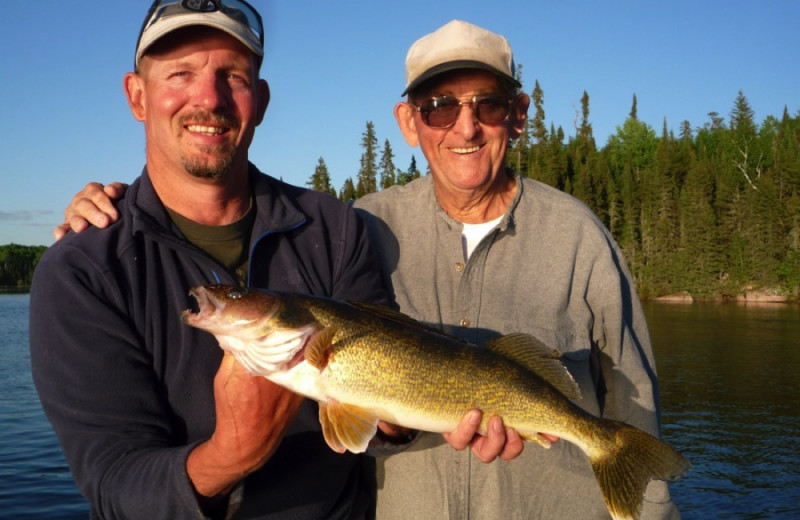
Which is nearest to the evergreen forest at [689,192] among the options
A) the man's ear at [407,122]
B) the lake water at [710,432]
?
the lake water at [710,432]

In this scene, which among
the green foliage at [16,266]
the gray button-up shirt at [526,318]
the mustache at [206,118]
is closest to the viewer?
the mustache at [206,118]

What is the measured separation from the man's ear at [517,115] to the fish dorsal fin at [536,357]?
1536mm

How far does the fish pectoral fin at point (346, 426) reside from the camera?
11.2 ft

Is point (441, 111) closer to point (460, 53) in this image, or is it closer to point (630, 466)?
point (460, 53)

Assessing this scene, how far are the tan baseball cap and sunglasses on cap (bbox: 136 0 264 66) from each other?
1122mm

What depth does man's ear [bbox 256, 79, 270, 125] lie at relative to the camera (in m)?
4.30

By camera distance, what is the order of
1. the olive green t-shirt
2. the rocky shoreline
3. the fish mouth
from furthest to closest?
the rocky shoreline, the olive green t-shirt, the fish mouth

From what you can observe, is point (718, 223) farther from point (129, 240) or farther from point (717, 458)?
point (129, 240)

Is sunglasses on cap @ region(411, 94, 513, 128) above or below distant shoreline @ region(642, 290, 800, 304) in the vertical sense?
above

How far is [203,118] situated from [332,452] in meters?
1.90

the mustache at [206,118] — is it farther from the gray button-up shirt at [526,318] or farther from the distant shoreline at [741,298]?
the distant shoreline at [741,298]

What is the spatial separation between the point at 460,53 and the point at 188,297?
7.37 ft

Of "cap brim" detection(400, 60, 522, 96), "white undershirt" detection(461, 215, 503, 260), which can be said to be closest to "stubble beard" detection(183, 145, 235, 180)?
"cap brim" detection(400, 60, 522, 96)

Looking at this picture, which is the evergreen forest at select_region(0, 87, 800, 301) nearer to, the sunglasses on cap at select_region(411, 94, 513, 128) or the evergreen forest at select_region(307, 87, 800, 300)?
the evergreen forest at select_region(307, 87, 800, 300)
